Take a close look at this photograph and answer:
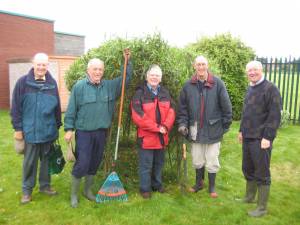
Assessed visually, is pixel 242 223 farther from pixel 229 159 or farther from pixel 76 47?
pixel 76 47

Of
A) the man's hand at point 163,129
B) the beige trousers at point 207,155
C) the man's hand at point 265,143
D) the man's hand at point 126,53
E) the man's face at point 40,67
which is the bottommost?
the beige trousers at point 207,155

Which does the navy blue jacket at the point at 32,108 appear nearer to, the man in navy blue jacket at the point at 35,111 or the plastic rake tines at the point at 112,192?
the man in navy blue jacket at the point at 35,111

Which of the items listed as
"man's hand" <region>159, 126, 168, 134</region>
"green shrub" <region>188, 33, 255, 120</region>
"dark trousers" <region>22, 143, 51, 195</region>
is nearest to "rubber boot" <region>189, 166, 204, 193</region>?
"man's hand" <region>159, 126, 168, 134</region>

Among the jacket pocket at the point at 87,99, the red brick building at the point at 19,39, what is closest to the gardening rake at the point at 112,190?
the jacket pocket at the point at 87,99

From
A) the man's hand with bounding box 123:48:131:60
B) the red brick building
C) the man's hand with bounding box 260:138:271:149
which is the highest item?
the red brick building

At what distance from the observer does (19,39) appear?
17109 mm

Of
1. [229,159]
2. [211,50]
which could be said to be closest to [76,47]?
[211,50]

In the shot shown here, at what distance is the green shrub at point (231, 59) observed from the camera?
11555mm

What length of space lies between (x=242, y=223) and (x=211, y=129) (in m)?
1.36

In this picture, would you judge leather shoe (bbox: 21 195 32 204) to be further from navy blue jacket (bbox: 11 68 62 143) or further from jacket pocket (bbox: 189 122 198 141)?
jacket pocket (bbox: 189 122 198 141)

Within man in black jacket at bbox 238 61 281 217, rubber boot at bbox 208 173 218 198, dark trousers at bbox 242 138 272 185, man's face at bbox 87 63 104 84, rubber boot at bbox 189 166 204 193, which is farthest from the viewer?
rubber boot at bbox 189 166 204 193

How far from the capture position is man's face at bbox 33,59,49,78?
4785mm

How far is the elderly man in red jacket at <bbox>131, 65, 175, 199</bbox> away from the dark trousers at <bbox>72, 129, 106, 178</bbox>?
0.56 meters

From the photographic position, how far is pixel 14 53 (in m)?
16.9
